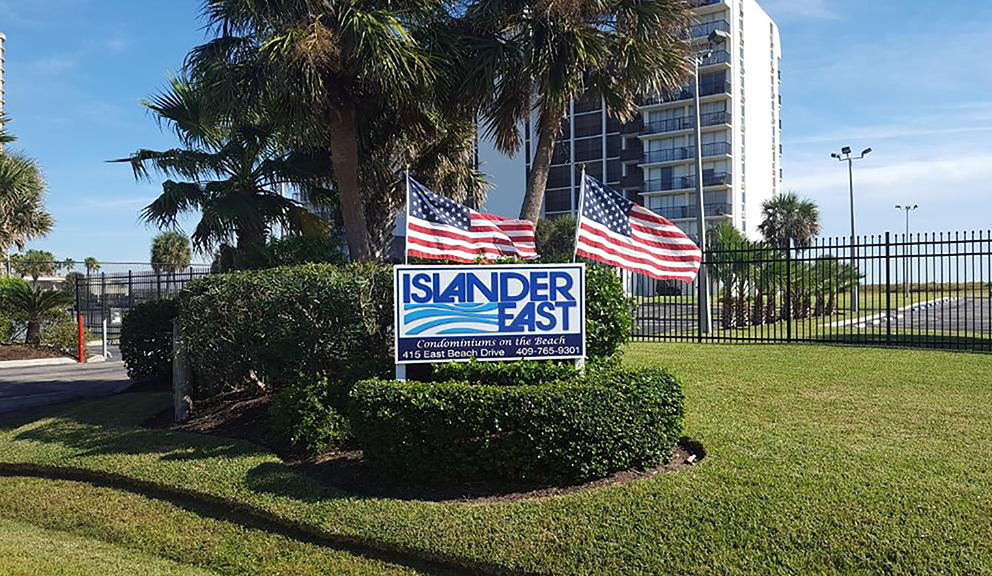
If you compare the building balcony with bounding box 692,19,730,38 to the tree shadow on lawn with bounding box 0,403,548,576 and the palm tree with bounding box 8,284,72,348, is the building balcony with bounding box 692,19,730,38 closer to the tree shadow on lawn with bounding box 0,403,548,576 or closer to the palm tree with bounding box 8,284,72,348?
the palm tree with bounding box 8,284,72,348

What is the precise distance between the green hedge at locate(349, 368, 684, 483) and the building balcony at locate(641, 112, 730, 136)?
5497 centimetres

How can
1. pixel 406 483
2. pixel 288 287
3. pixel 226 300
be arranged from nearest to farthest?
1. pixel 406 483
2. pixel 288 287
3. pixel 226 300

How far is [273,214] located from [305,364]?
5683 millimetres

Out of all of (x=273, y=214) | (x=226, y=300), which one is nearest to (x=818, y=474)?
(x=226, y=300)

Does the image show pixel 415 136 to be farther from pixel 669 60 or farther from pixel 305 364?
pixel 305 364

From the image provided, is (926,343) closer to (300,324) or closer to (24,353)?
(300,324)

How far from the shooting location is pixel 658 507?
17.8 feet

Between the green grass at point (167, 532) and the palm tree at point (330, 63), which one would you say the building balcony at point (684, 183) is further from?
the green grass at point (167, 532)

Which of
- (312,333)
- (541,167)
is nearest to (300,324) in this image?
(312,333)

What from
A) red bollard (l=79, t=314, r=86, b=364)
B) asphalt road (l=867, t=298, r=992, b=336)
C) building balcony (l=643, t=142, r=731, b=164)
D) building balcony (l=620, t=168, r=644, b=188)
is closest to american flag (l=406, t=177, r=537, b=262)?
asphalt road (l=867, t=298, r=992, b=336)

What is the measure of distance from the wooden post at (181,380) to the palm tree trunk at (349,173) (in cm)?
298

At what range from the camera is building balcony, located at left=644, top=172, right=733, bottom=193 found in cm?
5753

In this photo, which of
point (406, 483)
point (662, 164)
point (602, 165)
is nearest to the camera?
point (406, 483)

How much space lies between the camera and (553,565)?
495 cm
